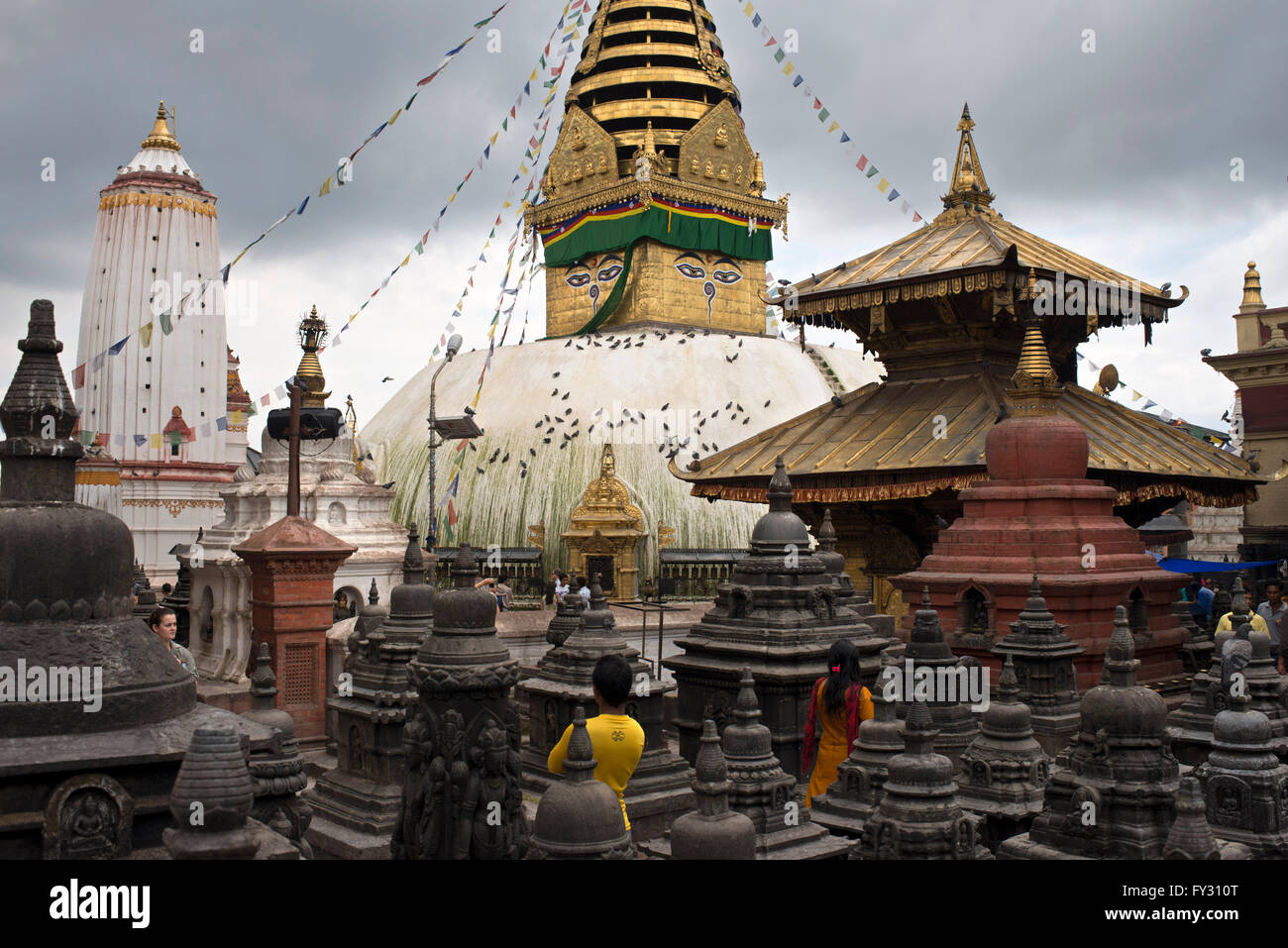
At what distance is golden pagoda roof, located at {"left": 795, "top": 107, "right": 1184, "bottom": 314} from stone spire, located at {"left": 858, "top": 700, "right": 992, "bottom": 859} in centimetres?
843

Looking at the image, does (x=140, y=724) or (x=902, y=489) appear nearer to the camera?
(x=140, y=724)

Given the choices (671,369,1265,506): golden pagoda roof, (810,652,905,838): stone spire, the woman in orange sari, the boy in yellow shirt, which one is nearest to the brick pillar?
(671,369,1265,506): golden pagoda roof

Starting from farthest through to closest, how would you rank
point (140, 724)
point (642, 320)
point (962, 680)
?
1. point (642, 320)
2. point (962, 680)
3. point (140, 724)

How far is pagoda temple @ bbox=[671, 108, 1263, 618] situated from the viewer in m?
13.0

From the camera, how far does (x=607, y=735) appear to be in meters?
5.21

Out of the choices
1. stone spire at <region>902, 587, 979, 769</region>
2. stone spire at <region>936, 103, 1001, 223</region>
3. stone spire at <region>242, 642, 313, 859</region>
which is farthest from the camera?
stone spire at <region>936, 103, 1001, 223</region>

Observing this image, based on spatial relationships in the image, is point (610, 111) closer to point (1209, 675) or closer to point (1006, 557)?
point (1006, 557)

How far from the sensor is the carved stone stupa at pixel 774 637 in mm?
9016

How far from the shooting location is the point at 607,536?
2605cm

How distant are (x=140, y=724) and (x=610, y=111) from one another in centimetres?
3296

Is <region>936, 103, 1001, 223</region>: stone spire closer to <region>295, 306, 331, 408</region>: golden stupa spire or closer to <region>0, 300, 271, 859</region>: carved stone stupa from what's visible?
<region>295, 306, 331, 408</region>: golden stupa spire

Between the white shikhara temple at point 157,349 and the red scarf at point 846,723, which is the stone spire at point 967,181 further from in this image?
the white shikhara temple at point 157,349

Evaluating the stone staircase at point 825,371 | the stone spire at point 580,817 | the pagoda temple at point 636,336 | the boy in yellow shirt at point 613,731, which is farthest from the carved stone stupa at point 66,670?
the stone staircase at point 825,371
